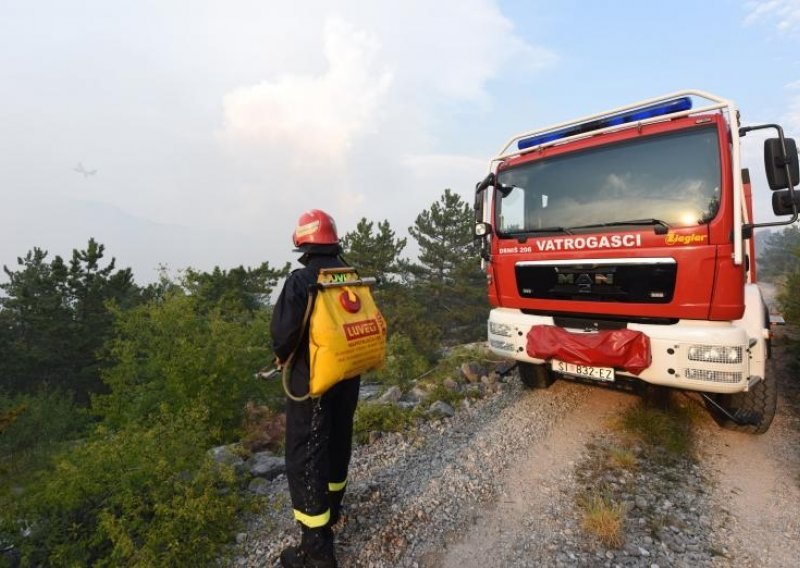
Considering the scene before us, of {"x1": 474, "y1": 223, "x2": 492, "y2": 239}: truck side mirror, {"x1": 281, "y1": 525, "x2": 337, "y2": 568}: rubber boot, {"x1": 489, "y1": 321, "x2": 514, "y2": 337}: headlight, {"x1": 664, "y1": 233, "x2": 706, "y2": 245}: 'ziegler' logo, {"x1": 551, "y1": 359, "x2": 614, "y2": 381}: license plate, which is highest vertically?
{"x1": 474, "y1": 223, "x2": 492, "y2": 239}: truck side mirror

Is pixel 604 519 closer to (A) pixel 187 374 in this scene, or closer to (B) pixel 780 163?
(B) pixel 780 163

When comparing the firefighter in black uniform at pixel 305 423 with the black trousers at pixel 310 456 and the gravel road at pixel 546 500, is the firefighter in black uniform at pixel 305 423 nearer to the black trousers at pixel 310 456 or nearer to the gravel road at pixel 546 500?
the black trousers at pixel 310 456

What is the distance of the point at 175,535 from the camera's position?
8.44 ft

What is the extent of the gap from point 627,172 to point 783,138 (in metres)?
1.20

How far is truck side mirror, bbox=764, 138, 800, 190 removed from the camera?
347cm

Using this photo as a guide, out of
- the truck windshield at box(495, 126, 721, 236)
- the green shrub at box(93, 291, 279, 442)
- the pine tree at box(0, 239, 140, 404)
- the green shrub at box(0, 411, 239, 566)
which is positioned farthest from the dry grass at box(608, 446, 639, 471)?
the pine tree at box(0, 239, 140, 404)

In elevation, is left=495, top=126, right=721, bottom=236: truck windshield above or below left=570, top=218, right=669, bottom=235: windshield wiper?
above

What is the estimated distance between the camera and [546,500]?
314 centimetres

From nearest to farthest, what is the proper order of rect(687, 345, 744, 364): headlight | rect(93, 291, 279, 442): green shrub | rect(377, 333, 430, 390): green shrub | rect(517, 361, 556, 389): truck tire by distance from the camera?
rect(687, 345, 744, 364): headlight → rect(93, 291, 279, 442): green shrub → rect(517, 361, 556, 389): truck tire → rect(377, 333, 430, 390): green shrub

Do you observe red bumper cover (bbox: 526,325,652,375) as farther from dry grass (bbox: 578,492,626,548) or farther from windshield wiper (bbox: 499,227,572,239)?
dry grass (bbox: 578,492,626,548)

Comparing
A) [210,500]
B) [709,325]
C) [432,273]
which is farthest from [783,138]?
[432,273]

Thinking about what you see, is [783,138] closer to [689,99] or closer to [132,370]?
[689,99]

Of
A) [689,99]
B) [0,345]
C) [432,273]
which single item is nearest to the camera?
[689,99]

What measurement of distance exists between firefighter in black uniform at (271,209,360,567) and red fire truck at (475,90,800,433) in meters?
2.78
